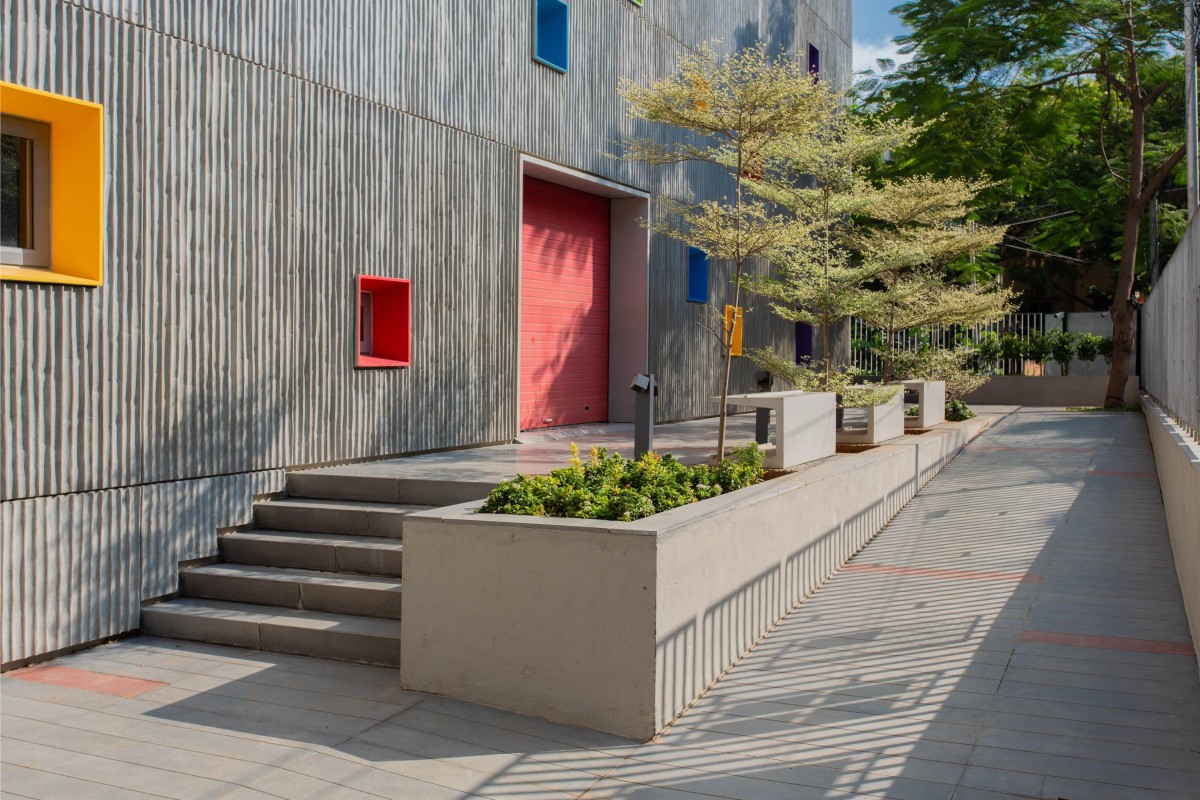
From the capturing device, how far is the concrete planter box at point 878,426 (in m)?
10.7

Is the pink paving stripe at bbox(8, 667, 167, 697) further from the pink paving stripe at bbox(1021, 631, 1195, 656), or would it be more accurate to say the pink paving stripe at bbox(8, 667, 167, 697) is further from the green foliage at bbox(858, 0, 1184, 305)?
the green foliage at bbox(858, 0, 1184, 305)

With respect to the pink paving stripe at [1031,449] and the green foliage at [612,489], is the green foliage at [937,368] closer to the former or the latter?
the pink paving stripe at [1031,449]

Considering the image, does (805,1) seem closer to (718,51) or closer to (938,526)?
(718,51)

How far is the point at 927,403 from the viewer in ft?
45.1

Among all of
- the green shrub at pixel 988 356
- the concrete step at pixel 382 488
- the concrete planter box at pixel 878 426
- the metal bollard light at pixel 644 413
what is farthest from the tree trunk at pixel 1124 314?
the concrete step at pixel 382 488

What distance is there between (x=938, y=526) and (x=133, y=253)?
22.1 feet

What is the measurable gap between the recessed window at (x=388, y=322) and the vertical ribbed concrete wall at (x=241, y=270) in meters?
0.18

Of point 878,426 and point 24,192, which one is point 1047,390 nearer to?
point 878,426

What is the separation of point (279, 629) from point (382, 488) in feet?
5.36

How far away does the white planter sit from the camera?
7.96 m

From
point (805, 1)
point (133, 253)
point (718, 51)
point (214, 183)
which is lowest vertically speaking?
point (133, 253)

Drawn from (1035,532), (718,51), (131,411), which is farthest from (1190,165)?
(131,411)

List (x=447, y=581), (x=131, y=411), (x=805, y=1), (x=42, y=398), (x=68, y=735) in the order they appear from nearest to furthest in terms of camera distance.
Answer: (x=68, y=735) → (x=447, y=581) → (x=42, y=398) → (x=131, y=411) → (x=805, y=1)

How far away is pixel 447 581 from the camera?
5000mm
